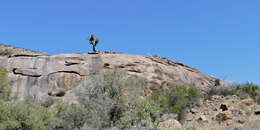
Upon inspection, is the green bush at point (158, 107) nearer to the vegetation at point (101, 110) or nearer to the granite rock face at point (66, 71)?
the vegetation at point (101, 110)

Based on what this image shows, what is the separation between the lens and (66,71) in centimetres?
2159

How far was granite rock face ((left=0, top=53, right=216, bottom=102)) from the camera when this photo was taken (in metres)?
20.5

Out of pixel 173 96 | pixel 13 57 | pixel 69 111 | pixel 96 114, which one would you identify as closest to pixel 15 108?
pixel 69 111

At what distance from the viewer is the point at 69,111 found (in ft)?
38.6


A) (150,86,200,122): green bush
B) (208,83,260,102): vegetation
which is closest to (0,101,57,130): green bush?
(150,86,200,122): green bush

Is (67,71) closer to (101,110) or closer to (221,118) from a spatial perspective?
(101,110)

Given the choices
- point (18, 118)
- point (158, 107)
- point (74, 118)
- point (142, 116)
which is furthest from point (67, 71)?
point (142, 116)

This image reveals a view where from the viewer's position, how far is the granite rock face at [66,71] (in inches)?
807

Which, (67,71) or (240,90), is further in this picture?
(240,90)

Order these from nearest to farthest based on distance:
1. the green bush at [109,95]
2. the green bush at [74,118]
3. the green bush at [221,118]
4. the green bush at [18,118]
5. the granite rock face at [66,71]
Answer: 1. the green bush at [18,118]
2. the green bush at [74,118]
3. the green bush at [109,95]
4. the green bush at [221,118]
5. the granite rock face at [66,71]

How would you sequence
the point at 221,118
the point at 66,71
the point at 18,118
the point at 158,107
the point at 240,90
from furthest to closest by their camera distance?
the point at 240,90 → the point at 66,71 → the point at 221,118 → the point at 18,118 → the point at 158,107

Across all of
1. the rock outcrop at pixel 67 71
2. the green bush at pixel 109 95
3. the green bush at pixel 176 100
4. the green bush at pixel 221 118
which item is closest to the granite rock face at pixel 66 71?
the rock outcrop at pixel 67 71

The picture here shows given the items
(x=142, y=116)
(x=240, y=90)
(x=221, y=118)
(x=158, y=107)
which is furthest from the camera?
(x=240, y=90)

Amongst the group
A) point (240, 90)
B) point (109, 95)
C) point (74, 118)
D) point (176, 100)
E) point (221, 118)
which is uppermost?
point (240, 90)
